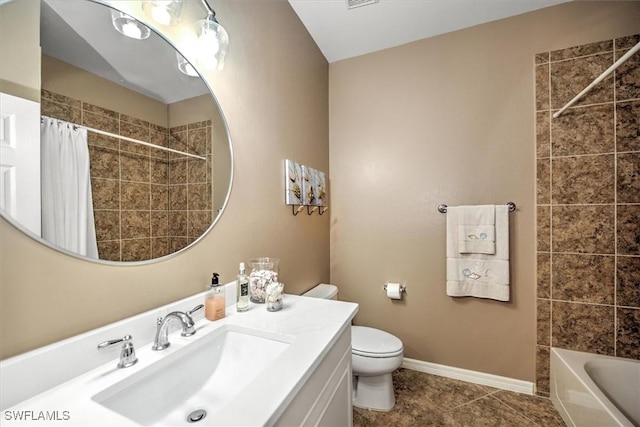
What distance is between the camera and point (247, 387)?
0.59 meters

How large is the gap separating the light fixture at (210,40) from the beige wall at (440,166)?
1.39 meters

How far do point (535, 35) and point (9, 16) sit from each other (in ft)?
8.46

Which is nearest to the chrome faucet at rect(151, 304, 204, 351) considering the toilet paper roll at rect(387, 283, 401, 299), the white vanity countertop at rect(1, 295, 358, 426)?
the white vanity countertop at rect(1, 295, 358, 426)

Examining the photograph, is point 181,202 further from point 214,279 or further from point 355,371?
point 355,371

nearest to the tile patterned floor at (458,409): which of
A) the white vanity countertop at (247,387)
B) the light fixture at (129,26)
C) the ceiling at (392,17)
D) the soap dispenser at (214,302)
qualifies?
the white vanity countertop at (247,387)

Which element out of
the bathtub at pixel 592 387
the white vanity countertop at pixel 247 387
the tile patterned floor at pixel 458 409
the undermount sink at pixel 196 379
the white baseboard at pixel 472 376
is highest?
the white vanity countertop at pixel 247 387

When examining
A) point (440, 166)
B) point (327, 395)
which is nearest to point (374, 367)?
point (327, 395)

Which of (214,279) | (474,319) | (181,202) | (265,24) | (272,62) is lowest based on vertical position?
(474,319)

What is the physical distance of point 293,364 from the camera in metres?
0.68

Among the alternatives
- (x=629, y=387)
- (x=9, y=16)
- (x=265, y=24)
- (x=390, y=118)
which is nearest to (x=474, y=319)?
(x=629, y=387)

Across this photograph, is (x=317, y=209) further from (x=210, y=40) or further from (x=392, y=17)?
(x=392, y=17)

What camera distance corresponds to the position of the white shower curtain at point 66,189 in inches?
24.3

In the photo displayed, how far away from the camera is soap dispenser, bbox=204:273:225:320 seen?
0.96m

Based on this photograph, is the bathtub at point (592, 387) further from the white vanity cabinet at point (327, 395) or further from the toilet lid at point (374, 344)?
the white vanity cabinet at point (327, 395)
